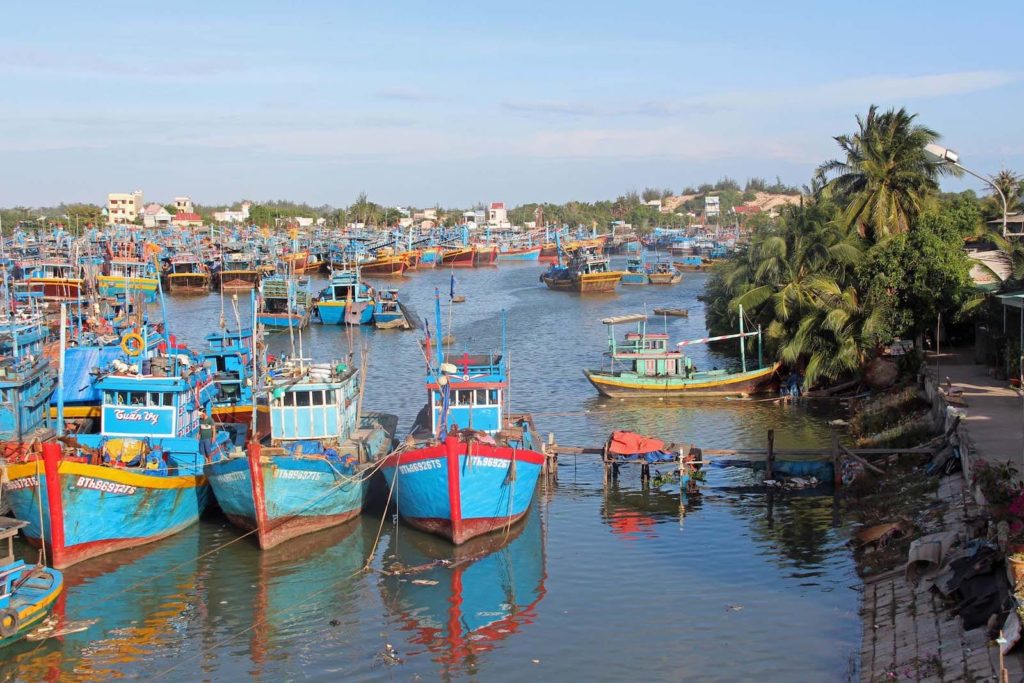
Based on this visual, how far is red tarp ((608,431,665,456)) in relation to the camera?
91.2ft

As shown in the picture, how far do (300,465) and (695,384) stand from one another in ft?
65.1

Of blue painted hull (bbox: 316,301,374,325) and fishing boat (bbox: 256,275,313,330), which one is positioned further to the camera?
blue painted hull (bbox: 316,301,374,325)

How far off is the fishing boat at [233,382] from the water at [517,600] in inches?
236

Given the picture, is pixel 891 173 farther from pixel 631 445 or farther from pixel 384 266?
pixel 384 266

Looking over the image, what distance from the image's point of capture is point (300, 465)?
922 inches

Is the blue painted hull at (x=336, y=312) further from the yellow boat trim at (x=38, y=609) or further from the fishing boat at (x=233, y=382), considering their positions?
the yellow boat trim at (x=38, y=609)

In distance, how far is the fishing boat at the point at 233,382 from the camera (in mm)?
31578

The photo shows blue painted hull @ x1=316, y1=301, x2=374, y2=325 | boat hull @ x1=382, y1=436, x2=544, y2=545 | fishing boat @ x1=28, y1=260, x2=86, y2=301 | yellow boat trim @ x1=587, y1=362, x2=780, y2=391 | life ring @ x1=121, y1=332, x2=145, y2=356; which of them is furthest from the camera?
fishing boat @ x1=28, y1=260, x2=86, y2=301

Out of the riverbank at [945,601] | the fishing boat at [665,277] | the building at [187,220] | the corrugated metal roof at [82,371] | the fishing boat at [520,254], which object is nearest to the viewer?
the riverbank at [945,601]

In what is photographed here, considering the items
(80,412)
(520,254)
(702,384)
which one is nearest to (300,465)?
(80,412)

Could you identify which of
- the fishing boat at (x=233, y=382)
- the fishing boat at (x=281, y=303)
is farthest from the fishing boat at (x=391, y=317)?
the fishing boat at (x=233, y=382)

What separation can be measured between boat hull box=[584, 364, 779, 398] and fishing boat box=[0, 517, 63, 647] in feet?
79.8

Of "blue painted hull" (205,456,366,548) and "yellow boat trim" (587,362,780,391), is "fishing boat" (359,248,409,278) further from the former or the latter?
"blue painted hull" (205,456,366,548)

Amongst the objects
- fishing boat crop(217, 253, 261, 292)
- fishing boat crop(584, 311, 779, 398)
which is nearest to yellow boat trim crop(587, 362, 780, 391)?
fishing boat crop(584, 311, 779, 398)
